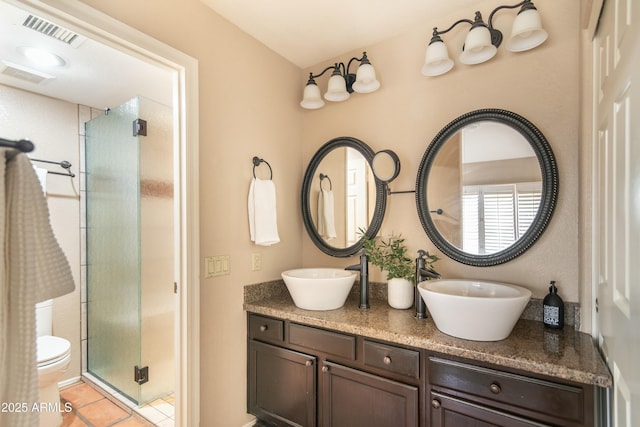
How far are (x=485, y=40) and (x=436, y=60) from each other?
0.23m

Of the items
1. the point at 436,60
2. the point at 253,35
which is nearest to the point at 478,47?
the point at 436,60

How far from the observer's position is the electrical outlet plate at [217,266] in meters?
1.68

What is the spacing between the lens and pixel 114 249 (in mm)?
2439

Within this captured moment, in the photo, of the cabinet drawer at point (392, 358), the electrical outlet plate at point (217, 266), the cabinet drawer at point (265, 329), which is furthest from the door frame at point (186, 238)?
the cabinet drawer at point (392, 358)

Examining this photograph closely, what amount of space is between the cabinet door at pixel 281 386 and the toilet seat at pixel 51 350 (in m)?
1.21

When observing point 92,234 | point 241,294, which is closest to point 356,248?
point 241,294

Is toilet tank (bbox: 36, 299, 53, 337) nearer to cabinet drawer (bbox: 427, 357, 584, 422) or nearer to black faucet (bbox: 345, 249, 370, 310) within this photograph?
black faucet (bbox: 345, 249, 370, 310)

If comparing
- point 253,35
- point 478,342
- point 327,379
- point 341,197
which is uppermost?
point 253,35

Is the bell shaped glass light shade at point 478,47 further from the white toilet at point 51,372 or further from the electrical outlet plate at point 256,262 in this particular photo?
the white toilet at point 51,372

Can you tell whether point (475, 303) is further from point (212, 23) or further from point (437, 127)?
point (212, 23)

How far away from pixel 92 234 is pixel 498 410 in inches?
116

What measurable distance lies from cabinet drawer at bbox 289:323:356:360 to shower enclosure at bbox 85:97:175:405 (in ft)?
3.67

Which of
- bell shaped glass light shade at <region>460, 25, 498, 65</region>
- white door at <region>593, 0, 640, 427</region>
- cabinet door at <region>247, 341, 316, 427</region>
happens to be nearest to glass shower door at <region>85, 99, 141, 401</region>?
cabinet door at <region>247, 341, 316, 427</region>

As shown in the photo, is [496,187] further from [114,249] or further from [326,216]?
[114,249]
